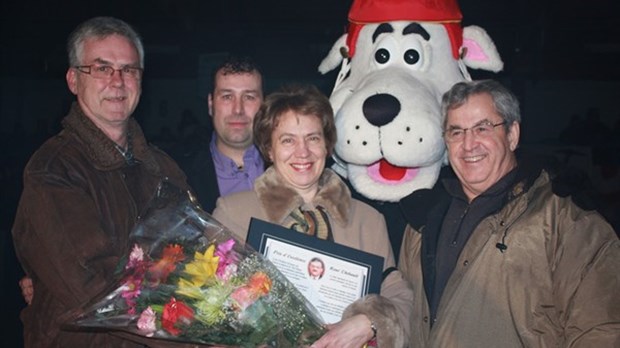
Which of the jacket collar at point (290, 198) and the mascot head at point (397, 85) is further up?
the mascot head at point (397, 85)

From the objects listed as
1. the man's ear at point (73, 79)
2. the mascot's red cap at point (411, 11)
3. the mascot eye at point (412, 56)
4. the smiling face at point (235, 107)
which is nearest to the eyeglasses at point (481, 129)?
the mascot eye at point (412, 56)

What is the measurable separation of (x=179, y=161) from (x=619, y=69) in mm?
7129

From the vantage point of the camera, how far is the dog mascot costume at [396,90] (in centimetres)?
291

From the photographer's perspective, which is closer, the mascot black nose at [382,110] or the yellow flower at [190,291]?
the yellow flower at [190,291]

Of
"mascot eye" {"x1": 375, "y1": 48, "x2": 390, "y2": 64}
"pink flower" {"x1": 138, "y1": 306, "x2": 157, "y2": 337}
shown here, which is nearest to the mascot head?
"mascot eye" {"x1": 375, "y1": 48, "x2": 390, "y2": 64}

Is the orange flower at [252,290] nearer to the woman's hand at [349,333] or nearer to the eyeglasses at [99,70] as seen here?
the woman's hand at [349,333]

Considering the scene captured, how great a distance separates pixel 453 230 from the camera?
2586mm

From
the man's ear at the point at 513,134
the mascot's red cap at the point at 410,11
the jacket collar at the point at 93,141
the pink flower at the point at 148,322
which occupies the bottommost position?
the pink flower at the point at 148,322

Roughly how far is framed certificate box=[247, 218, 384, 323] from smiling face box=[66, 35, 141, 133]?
75cm

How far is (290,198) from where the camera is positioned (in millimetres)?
2467

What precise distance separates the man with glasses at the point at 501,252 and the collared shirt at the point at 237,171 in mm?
885

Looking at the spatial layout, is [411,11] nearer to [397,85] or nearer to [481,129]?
[397,85]

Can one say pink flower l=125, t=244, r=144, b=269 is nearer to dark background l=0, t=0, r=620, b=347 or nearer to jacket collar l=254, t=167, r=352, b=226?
jacket collar l=254, t=167, r=352, b=226

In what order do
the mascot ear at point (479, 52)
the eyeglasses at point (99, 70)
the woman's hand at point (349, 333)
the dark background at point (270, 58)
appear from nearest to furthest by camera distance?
1. the woman's hand at point (349, 333)
2. the eyeglasses at point (99, 70)
3. the mascot ear at point (479, 52)
4. the dark background at point (270, 58)
